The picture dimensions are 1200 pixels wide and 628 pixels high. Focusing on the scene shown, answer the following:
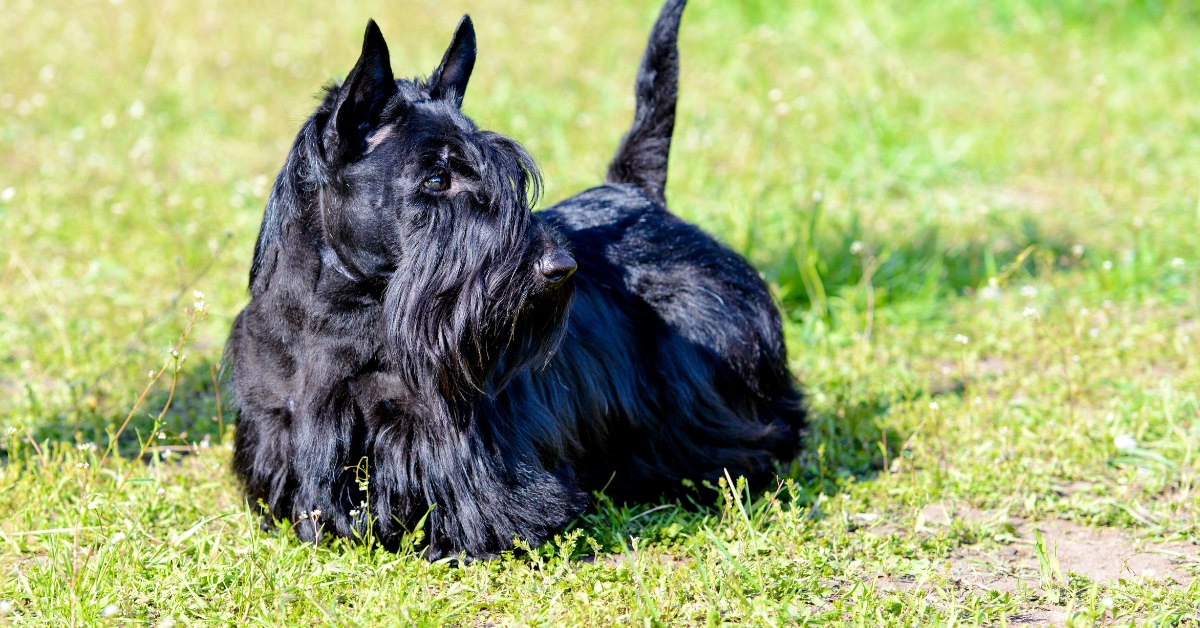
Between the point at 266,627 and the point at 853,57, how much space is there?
21.4 feet

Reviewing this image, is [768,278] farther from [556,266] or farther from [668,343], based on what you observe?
[556,266]

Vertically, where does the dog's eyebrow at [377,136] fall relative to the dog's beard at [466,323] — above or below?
above

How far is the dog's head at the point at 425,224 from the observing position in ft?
7.90

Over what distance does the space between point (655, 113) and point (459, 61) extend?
38.6 inches

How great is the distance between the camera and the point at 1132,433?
11.4 ft

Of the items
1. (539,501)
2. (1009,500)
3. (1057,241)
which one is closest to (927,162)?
(1057,241)

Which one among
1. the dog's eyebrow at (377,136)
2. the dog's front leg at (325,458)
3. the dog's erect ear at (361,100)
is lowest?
the dog's front leg at (325,458)

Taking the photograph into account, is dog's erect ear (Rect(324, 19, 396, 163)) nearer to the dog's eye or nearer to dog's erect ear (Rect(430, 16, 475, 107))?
the dog's eye

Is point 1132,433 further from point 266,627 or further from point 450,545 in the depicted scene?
point 266,627

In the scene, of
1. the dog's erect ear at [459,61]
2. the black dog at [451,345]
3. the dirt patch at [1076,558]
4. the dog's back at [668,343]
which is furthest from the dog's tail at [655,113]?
the dirt patch at [1076,558]

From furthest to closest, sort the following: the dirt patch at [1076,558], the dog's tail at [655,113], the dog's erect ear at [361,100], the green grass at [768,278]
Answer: the dog's tail at [655,113], the dirt patch at [1076,558], the green grass at [768,278], the dog's erect ear at [361,100]

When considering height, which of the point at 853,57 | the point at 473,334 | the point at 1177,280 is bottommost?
the point at 1177,280

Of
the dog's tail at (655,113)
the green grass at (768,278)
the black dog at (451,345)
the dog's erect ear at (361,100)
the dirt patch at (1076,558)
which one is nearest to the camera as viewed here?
the dog's erect ear at (361,100)

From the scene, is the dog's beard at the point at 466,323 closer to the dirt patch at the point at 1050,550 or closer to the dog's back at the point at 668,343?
the dog's back at the point at 668,343
